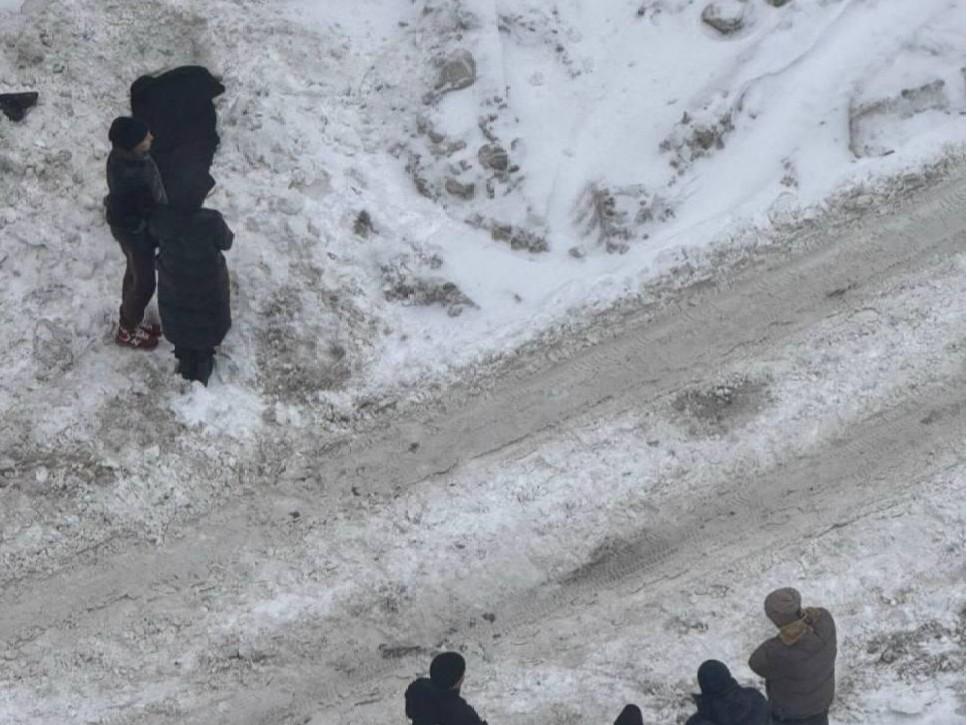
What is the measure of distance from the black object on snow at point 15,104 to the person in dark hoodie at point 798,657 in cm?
613

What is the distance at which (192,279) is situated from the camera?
30.4ft

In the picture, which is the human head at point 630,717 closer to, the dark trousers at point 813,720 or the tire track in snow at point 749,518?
the dark trousers at point 813,720

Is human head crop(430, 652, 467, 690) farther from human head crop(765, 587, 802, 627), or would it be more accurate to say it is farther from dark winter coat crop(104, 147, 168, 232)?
dark winter coat crop(104, 147, 168, 232)

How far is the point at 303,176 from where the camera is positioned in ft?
34.3

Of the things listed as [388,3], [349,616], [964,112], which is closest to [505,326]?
[349,616]

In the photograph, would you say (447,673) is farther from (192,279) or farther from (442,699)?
(192,279)

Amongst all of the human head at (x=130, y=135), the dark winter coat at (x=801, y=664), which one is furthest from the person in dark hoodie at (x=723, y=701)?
the human head at (x=130, y=135)

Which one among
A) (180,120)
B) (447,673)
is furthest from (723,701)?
(180,120)

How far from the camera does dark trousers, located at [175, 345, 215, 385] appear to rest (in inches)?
379

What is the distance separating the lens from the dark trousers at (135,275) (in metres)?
9.39

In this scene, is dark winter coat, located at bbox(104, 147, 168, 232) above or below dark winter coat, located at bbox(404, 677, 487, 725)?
above

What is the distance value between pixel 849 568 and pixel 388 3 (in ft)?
17.3

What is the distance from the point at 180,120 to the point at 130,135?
48.0 inches

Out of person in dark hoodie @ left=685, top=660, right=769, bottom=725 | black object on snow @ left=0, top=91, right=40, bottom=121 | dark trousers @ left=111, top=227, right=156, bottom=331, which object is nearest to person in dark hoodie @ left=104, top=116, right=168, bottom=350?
dark trousers @ left=111, top=227, right=156, bottom=331
